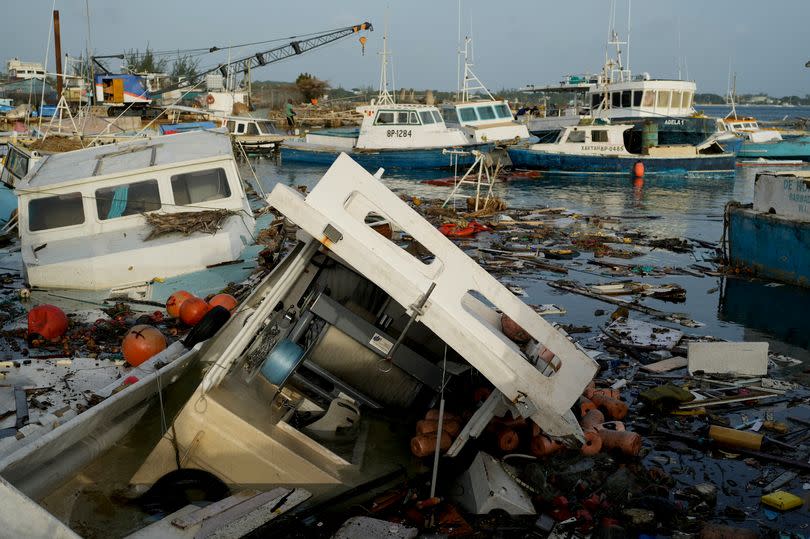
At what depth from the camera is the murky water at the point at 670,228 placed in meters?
10.6

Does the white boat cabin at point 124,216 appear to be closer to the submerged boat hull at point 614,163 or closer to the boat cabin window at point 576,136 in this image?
the submerged boat hull at point 614,163

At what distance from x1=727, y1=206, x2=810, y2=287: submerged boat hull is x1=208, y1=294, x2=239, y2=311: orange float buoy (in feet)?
27.4

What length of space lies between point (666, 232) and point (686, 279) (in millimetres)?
6426

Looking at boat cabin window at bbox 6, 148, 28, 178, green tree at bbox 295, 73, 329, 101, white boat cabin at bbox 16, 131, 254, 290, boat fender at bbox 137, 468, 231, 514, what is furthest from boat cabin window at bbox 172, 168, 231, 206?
green tree at bbox 295, 73, 329, 101

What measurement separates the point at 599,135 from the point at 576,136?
968mm

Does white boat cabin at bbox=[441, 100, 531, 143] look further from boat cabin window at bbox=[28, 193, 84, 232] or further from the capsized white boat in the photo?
the capsized white boat

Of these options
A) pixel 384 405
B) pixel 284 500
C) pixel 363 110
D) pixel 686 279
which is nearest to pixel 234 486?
pixel 284 500

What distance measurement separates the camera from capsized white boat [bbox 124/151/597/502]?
484 cm

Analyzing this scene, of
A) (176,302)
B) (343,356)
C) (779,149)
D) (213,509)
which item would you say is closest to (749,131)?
(779,149)

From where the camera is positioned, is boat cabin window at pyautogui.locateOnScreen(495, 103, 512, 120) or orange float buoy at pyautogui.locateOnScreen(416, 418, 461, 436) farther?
boat cabin window at pyautogui.locateOnScreen(495, 103, 512, 120)

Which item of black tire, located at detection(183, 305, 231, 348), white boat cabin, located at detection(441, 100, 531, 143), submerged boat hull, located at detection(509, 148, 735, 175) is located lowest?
black tire, located at detection(183, 305, 231, 348)

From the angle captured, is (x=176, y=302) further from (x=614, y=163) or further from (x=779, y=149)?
(x=779, y=149)

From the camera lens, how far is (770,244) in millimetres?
12328

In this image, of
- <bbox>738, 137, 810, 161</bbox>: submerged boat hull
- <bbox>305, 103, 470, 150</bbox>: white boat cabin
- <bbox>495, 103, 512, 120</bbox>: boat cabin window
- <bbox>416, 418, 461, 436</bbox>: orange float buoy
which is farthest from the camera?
<bbox>738, 137, 810, 161</bbox>: submerged boat hull
